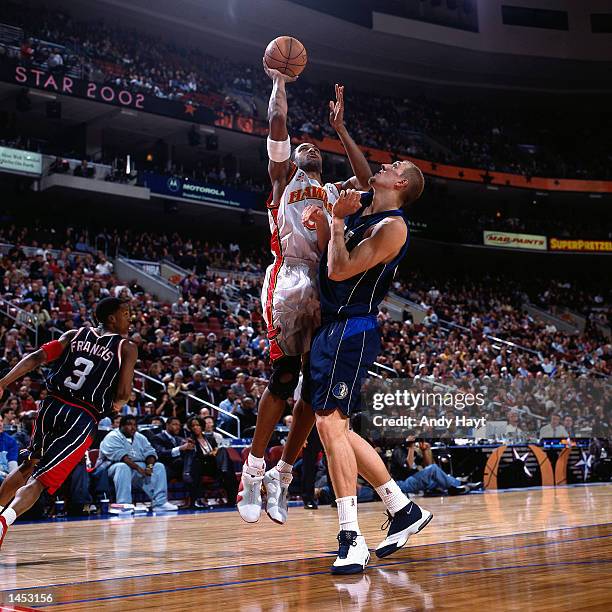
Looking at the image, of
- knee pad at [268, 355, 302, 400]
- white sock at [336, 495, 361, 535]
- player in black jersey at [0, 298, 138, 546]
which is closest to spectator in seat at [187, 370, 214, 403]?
player in black jersey at [0, 298, 138, 546]

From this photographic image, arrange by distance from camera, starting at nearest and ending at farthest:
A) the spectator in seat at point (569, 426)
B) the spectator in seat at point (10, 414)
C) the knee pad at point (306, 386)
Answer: the knee pad at point (306, 386), the spectator in seat at point (10, 414), the spectator in seat at point (569, 426)

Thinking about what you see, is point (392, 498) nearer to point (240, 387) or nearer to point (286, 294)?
point (286, 294)

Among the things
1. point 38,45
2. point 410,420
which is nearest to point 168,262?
point 38,45

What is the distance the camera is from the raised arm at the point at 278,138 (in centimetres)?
478

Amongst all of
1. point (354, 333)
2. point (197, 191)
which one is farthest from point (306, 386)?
point (197, 191)

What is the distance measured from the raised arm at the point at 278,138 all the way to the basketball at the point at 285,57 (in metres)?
0.04

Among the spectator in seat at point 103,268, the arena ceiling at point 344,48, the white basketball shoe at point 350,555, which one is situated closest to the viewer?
the white basketball shoe at point 350,555

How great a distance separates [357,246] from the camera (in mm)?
4211

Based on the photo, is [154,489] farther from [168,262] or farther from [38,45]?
[38,45]

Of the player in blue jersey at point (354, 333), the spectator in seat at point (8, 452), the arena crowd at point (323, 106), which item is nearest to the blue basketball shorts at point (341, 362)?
the player in blue jersey at point (354, 333)

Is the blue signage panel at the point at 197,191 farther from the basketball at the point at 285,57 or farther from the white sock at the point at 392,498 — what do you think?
the white sock at the point at 392,498

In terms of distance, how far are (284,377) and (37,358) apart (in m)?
1.50

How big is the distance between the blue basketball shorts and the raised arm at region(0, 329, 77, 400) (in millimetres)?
1748

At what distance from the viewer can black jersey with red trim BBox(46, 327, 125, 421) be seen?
508 cm
